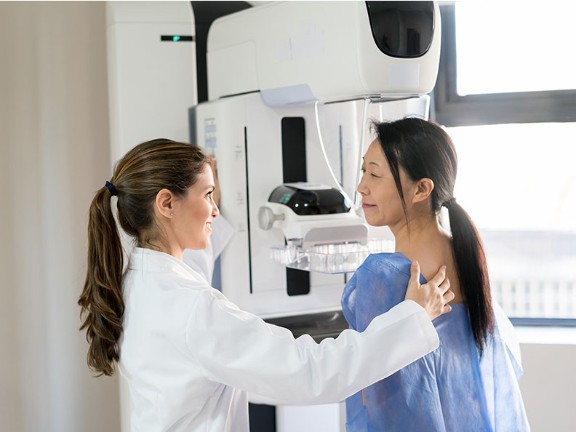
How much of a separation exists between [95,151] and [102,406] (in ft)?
2.82

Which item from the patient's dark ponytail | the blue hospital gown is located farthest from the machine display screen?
the blue hospital gown

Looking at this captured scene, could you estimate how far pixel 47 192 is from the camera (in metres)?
2.53

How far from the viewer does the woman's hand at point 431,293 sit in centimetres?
139

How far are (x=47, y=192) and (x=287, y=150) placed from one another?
92cm

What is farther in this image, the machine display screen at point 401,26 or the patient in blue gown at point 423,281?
the machine display screen at point 401,26

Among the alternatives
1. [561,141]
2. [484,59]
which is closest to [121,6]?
[484,59]

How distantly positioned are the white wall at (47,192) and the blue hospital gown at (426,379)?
1330 mm

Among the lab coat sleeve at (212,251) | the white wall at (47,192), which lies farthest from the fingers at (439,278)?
the white wall at (47,192)

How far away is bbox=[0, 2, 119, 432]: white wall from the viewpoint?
8.12ft

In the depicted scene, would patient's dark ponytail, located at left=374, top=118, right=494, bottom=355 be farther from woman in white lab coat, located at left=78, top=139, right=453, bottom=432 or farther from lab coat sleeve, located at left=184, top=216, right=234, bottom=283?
lab coat sleeve, located at left=184, top=216, right=234, bottom=283

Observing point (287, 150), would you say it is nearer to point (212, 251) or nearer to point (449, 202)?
point (212, 251)

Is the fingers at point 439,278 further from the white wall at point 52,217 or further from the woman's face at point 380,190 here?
the white wall at point 52,217

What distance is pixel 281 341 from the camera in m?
1.31

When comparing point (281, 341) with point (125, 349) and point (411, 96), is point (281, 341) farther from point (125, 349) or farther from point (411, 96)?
point (411, 96)
